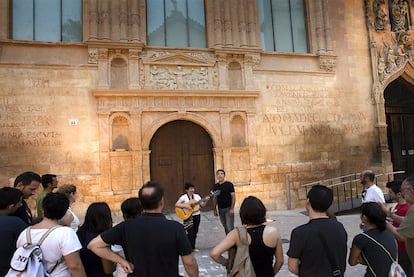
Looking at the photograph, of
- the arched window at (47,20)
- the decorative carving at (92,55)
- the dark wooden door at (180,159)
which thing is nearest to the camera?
the arched window at (47,20)

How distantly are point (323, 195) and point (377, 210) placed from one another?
0.54 m

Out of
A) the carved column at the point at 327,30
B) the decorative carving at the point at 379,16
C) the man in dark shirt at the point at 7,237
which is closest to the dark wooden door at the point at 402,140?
the decorative carving at the point at 379,16

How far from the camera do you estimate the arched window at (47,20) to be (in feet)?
33.8

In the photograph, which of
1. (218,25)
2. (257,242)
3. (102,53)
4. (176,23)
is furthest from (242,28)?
(257,242)

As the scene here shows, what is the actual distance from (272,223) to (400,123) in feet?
31.2

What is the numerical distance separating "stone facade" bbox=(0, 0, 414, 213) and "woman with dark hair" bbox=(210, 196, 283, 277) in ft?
26.4

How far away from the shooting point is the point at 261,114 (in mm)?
11930

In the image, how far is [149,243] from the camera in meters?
2.56

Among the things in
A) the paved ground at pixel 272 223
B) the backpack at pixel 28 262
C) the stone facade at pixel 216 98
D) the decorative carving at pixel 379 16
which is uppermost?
the decorative carving at pixel 379 16

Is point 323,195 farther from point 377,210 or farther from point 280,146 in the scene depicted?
point 280,146

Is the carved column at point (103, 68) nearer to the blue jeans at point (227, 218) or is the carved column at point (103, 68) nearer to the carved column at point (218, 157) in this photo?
the carved column at point (218, 157)

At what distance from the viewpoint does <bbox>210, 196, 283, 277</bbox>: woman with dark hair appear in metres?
2.70

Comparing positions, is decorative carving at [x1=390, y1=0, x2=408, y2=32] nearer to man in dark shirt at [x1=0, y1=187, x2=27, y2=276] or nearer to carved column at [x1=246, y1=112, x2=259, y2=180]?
carved column at [x1=246, y1=112, x2=259, y2=180]

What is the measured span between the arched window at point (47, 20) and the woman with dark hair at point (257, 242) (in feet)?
32.4
